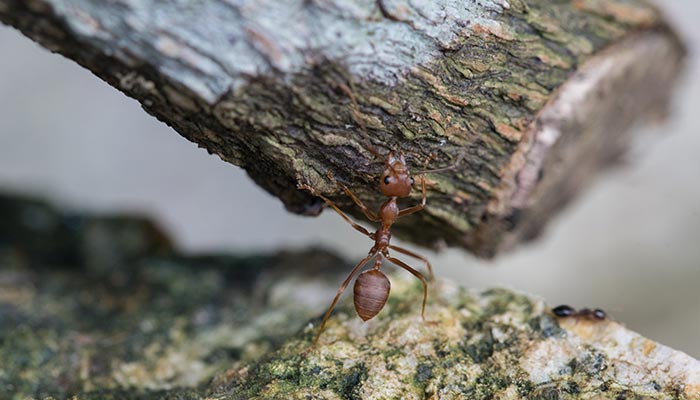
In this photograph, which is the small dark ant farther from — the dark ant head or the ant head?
the ant head

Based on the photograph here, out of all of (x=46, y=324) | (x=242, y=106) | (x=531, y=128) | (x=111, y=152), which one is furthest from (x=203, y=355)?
(x=111, y=152)

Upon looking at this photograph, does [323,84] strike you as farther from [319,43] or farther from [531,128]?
[531,128]

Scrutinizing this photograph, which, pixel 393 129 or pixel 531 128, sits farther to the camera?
pixel 531 128

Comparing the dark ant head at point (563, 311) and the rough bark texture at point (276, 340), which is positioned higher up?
the dark ant head at point (563, 311)

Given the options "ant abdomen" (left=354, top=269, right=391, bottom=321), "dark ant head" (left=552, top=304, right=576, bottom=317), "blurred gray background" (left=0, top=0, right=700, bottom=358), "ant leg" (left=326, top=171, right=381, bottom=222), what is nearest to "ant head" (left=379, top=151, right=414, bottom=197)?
"ant leg" (left=326, top=171, right=381, bottom=222)

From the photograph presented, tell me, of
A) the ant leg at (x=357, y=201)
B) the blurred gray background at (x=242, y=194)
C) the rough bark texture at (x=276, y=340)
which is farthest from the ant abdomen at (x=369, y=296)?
the blurred gray background at (x=242, y=194)

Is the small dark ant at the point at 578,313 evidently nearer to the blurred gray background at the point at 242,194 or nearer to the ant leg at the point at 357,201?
the ant leg at the point at 357,201
